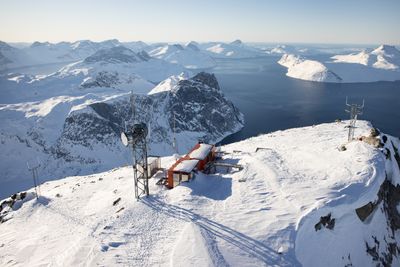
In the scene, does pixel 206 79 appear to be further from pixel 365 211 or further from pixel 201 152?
pixel 365 211

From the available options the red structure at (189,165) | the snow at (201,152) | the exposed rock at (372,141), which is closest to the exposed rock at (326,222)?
the red structure at (189,165)

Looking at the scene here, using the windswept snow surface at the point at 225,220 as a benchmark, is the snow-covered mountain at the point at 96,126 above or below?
below

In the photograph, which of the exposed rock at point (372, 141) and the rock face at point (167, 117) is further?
the rock face at point (167, 117)

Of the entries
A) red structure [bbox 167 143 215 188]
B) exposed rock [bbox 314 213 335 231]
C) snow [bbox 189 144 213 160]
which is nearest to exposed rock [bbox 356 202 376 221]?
exposed rock [bbox 314 213 335 231]

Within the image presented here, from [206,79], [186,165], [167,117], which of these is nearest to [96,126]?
[167,117]

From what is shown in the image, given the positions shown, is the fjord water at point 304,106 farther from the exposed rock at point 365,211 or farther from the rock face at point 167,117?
the exposed rock at point 365,211

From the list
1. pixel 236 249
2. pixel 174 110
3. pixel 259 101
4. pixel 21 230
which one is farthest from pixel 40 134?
pixel 259 101

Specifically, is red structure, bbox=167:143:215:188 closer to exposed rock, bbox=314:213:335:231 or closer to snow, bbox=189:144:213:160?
snow, bbox=189:144:213:160
